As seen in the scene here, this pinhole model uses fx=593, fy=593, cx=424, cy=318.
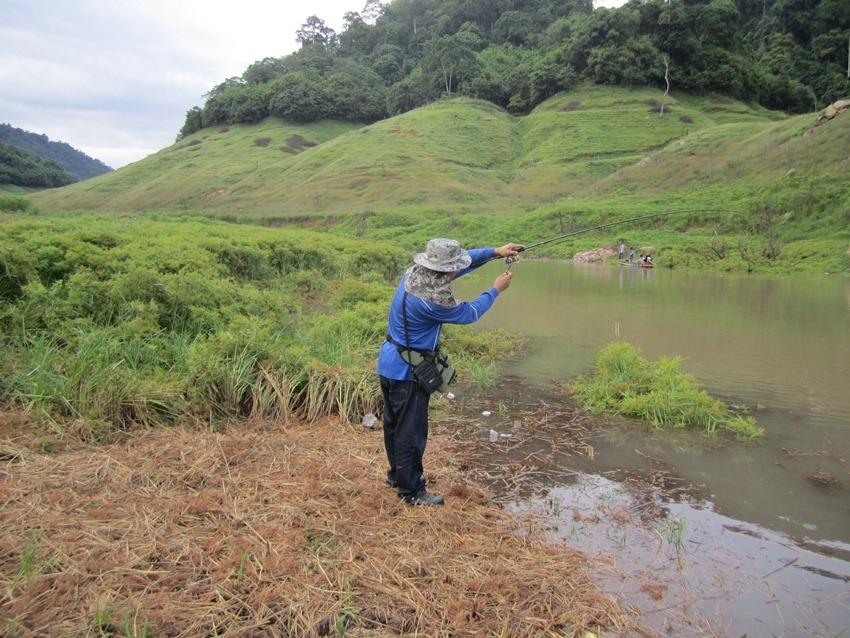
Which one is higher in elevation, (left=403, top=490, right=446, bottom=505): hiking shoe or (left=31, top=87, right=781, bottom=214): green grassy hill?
(left=31, top=87, right=781, bottom=214): green grassy hill

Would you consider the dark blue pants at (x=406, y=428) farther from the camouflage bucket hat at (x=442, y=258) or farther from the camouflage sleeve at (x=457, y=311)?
the camouflage bucket hat at (x=442, y=258)

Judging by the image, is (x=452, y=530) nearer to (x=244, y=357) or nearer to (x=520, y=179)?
(x=244, y=357)

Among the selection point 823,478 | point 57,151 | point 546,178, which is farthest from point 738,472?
point 57,151

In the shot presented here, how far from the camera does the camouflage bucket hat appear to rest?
418 centimetres

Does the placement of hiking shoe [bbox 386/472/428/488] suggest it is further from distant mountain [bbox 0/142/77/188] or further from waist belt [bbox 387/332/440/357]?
distant mountain [bbox 0/142/77/188]

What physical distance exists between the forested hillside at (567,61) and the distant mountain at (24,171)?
898 inches

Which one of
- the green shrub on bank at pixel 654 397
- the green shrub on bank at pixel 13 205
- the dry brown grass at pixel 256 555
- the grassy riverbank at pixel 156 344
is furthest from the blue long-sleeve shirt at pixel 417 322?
the green shrub on bank at pixel 13 205

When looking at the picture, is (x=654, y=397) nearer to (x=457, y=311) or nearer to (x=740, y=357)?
(x=457, y=311)

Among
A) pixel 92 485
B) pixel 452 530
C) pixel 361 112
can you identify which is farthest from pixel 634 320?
pixel 361 112

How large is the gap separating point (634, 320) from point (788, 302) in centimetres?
566

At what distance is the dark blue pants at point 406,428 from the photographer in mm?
4254

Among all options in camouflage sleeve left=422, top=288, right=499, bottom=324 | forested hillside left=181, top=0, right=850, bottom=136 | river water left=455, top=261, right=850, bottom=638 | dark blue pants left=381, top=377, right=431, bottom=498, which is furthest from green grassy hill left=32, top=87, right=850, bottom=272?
dark blue pants left=381, top=377, right=431, bottom=498

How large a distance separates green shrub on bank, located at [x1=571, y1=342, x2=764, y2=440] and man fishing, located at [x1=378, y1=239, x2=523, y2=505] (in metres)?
3.52

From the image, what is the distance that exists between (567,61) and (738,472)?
8101 centimetres
